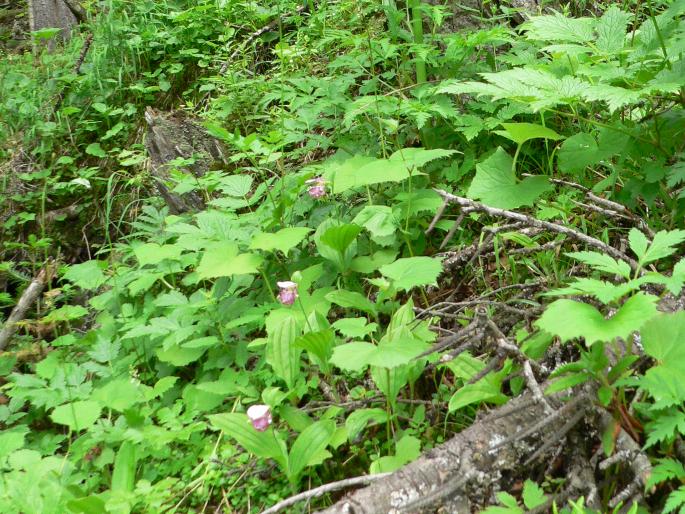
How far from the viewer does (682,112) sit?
1.72 m

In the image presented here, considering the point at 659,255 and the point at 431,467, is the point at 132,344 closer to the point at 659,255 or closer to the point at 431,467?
the point at 431,467

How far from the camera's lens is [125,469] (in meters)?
1.74

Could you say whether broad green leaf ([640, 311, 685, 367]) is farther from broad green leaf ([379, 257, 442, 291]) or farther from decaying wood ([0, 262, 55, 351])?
decaying wood ([0, 262, 55, 351])

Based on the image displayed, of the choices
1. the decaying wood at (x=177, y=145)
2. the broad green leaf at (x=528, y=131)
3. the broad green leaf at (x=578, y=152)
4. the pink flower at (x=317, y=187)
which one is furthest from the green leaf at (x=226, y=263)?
the decaying wood at (x=177, y=145)

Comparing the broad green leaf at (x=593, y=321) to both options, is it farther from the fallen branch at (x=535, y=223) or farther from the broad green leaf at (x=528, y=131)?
the broad green leaf at (x=528, y=131)

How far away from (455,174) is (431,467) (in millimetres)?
1513

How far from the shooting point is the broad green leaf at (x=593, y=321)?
37.8 inches

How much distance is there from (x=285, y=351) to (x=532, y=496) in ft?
2.87

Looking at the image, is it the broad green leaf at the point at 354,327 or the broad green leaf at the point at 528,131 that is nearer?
the broad green leaf at the point at 354,327

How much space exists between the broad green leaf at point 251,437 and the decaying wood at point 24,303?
1779 millimetres

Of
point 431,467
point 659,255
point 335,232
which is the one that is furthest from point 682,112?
point 431,467

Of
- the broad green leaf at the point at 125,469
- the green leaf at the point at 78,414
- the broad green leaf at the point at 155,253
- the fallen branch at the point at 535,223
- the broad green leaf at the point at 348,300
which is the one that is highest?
the fallen branch at the point at 535,223

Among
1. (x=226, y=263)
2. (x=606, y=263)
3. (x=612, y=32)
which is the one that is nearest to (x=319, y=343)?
(x=226, y=263)

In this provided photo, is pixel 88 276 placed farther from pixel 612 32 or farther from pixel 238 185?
pixel 612 32
